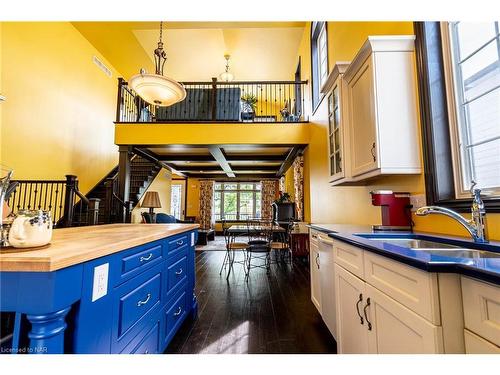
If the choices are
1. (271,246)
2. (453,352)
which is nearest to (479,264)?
(453,352)

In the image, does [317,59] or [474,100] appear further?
[317,59]

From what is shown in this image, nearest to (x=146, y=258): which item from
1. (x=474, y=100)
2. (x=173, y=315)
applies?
(x=173, y=315)

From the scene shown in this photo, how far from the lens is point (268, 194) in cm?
1071

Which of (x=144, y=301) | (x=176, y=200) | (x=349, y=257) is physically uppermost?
(x=176, y=200)

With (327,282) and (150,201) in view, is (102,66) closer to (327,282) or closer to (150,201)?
(150,201)

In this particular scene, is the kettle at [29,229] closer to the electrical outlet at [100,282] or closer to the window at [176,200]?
the electrical outlet at [100,282]

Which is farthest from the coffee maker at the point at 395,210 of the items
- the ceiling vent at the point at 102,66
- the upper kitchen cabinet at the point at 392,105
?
the ceiling vent at the point at 102,66

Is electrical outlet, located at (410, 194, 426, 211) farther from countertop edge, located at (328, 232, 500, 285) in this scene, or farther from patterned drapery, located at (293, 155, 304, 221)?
patterned drapery, located at (293, 155, 304, 221)

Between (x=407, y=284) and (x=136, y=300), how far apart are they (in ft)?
4.41

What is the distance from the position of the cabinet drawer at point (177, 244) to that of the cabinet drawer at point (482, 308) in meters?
1.70

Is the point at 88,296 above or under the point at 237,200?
under

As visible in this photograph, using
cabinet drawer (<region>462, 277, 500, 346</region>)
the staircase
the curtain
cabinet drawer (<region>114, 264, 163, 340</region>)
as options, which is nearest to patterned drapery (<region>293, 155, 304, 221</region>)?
the staircase

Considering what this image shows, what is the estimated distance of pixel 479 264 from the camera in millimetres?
698
